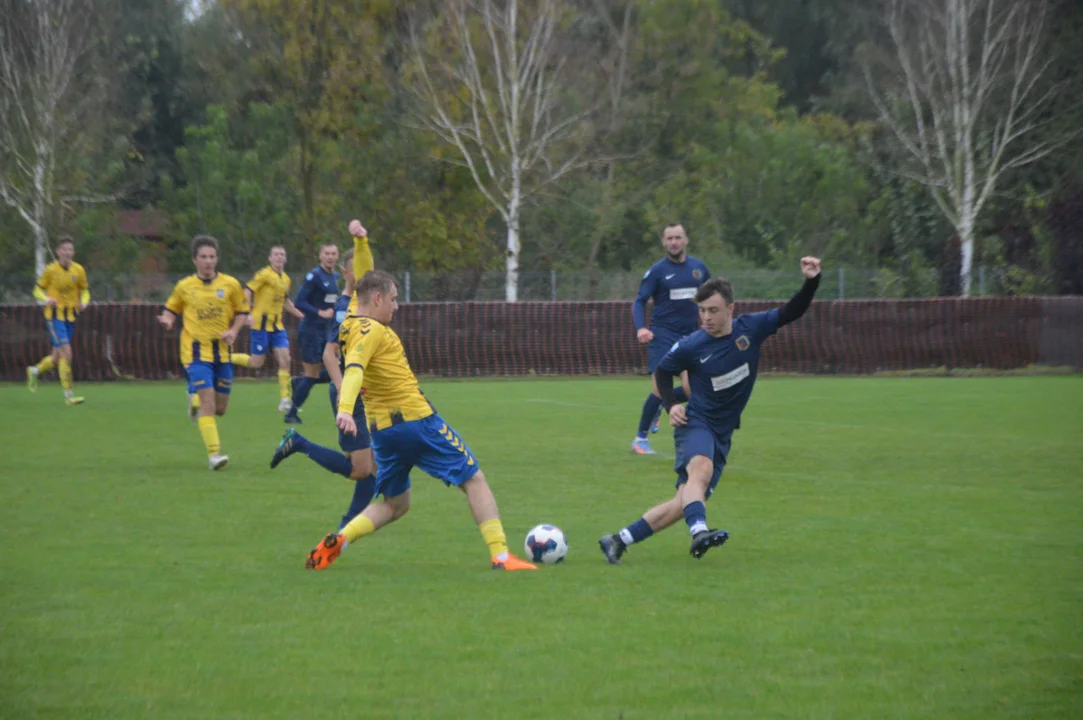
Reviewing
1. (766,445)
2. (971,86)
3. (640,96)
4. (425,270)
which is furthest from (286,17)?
(766,445)

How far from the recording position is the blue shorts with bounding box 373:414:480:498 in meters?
7.22

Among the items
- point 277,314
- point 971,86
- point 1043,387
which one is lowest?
point 1043,387

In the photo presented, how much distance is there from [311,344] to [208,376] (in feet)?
13.6

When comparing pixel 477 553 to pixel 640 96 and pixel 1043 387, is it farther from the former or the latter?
pixel 640 96

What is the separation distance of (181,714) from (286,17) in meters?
32.8

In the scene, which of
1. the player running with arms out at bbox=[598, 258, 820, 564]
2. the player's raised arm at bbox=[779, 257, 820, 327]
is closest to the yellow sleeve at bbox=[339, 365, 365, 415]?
the player running with arms out at bbox=[598, 258, 820, 564]

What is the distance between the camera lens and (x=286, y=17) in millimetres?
35312

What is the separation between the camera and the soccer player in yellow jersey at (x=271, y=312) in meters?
17.1

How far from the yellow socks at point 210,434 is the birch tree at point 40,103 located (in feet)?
83.7

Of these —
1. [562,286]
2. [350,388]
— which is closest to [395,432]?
[350,388]

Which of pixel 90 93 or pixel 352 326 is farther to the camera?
pixel 90 93

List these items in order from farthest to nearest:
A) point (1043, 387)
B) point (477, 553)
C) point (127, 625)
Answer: point (1043, 387), point (477, 553), point (127, 625)

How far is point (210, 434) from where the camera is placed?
11.8 meters

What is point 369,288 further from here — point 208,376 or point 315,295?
point 315,295
